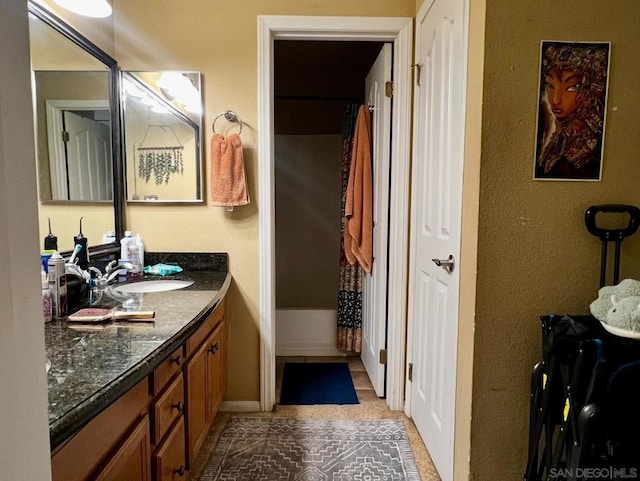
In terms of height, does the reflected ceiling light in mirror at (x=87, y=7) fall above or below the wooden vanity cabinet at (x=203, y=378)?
above

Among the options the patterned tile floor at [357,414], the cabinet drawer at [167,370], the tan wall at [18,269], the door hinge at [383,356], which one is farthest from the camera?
the door hinge at [383,356]

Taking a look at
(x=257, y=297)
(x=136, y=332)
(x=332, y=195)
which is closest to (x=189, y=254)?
(x=257, y=297)

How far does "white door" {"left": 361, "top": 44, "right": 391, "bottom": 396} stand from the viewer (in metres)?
2.10

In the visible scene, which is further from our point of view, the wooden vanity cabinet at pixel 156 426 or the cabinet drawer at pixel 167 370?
the cabinet drawer at pixel 167 370

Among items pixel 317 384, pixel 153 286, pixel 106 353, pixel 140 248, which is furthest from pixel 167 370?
pixel 317 384

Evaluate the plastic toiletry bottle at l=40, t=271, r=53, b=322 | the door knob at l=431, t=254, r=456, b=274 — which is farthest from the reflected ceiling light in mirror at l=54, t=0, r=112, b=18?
the door knob at l=431, t=254, r=456, b=274

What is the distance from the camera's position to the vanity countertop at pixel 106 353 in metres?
0.70

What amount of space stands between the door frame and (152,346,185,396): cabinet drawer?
33.1 inches

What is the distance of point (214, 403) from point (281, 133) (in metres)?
2.42

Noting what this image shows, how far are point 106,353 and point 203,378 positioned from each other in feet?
2.27

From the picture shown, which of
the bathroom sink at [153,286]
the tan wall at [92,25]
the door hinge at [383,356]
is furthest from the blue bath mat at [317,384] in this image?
the tan wall at [92,25]

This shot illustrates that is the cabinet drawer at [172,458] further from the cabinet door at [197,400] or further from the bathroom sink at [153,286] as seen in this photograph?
the bathroom sink at [153,286]

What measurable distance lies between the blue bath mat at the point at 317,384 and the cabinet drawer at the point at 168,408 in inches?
42.1

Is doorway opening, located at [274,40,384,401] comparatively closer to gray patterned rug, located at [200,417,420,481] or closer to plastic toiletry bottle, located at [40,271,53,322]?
gray patterned rug, located at [200,417,420,481]
